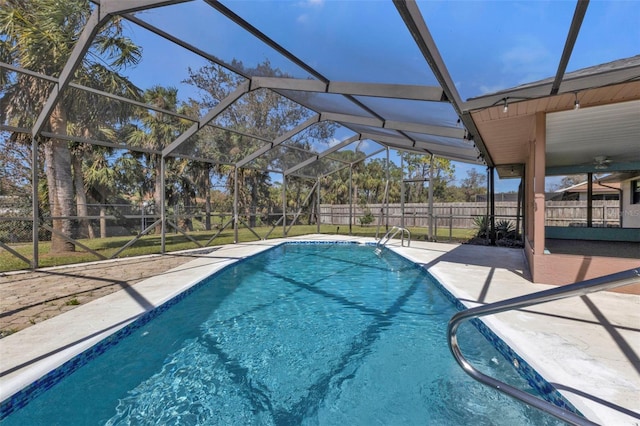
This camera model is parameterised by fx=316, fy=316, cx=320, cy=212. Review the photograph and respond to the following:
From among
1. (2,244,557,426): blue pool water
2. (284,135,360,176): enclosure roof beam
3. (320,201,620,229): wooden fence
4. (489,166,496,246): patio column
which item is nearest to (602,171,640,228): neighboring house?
(320,201,620,229): wooden fence

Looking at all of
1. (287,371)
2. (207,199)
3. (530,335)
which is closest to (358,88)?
(530,335)

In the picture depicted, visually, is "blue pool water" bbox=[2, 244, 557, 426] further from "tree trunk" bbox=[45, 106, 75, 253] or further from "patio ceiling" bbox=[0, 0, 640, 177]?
"tree trunk" bbox=[45, 106, 75, 253]

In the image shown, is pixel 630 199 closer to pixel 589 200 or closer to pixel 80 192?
pixel 589 200

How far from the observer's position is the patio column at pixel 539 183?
481cm

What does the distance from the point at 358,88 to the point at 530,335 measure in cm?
415

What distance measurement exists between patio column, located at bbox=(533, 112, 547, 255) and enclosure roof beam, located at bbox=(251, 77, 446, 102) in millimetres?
1648

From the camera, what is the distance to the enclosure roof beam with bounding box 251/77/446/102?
4629 millimetres

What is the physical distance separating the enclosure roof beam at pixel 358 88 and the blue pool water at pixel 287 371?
10.1 feet

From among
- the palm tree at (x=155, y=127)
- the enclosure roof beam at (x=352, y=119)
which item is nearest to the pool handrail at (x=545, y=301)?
the enclosure roof beam at (x=352, y=119)

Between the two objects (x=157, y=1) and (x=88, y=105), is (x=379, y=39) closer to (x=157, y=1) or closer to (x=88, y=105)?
(x=157, y=1)

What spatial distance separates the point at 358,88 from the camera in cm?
523

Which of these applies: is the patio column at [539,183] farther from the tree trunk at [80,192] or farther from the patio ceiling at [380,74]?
the tree trunk at [80,192]

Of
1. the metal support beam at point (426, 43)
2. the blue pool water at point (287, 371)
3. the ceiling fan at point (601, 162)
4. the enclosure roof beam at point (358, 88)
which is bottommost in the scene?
the blue pool water at point (287, 371)

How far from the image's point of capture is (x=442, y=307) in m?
4.58
